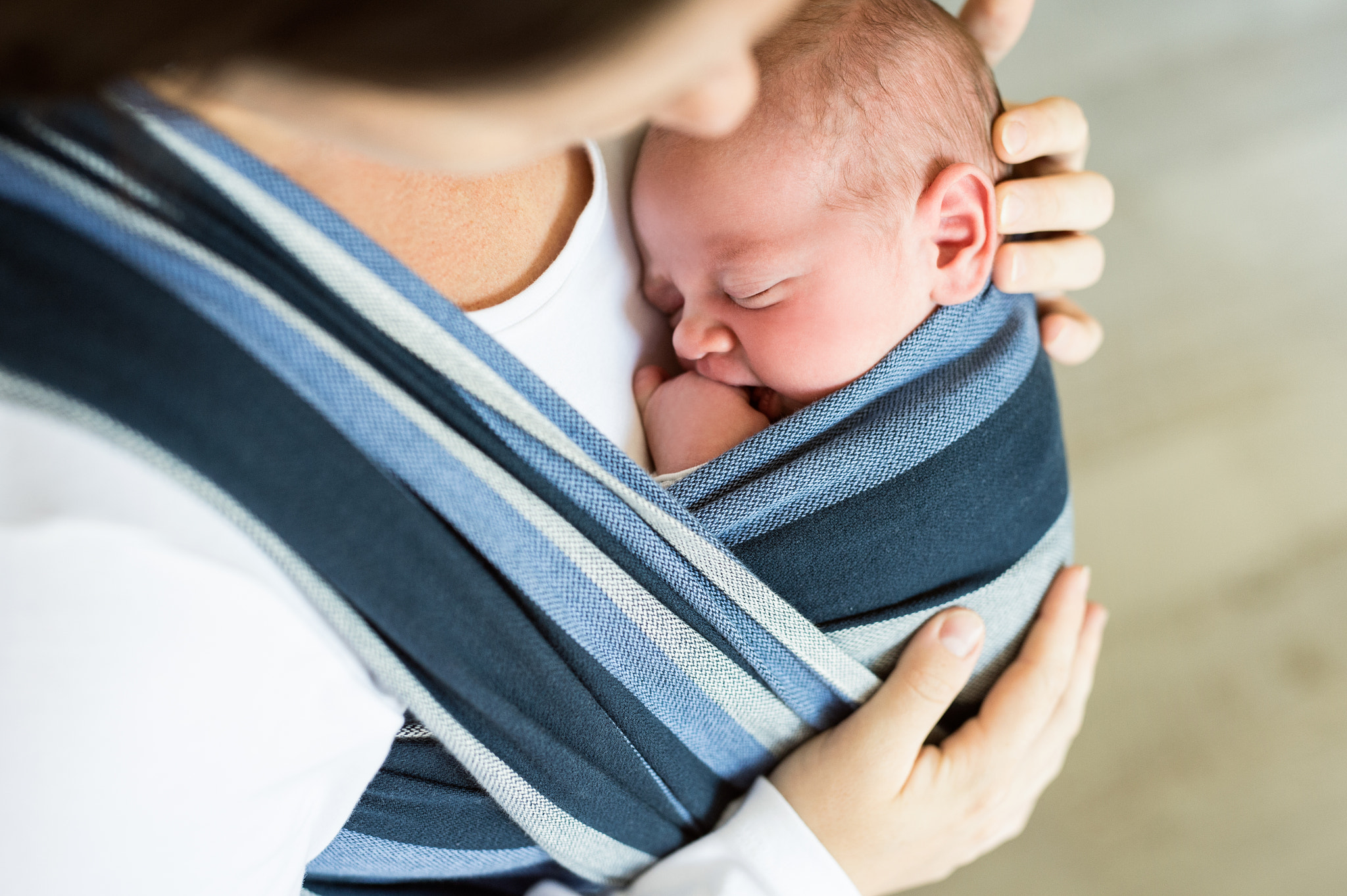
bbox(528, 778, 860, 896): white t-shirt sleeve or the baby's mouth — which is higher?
the baby's mouth

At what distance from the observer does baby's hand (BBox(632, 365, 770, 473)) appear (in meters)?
0.76

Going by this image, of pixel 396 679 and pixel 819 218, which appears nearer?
pixel 396 679

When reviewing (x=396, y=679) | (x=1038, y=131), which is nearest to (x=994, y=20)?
(x=1038, y=131)

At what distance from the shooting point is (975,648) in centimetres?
74

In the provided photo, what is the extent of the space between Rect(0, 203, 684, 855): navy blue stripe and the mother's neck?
13 centimetres

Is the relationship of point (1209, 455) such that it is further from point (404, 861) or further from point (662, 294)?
point (404, 861)

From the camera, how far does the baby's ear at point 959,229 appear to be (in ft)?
2.51

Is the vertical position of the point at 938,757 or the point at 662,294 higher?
the point at 662,294

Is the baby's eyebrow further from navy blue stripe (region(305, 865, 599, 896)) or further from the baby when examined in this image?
navy blue stripe (region(305, 865, 599, 896))

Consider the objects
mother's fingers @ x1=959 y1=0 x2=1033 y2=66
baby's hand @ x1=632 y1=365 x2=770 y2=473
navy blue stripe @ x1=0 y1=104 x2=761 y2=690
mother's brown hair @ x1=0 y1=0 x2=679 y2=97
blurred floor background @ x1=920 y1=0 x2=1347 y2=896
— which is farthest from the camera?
blurred floor background @ x1=920 y1=0 x2=1347 y2=896

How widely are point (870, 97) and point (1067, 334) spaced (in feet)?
1.10

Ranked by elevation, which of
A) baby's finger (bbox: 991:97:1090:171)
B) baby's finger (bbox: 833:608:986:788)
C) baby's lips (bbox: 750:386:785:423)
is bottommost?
baby's finger (bbox: 833:608:986:788)

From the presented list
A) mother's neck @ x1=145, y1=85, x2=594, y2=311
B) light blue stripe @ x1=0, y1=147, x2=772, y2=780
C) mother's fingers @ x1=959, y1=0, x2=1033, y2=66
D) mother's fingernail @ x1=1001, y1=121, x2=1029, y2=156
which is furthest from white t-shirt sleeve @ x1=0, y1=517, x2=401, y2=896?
mother's fingers @ x1=959, y1=0, x2=1033, y2=66

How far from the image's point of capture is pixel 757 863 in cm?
68
